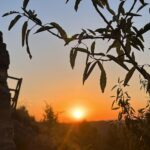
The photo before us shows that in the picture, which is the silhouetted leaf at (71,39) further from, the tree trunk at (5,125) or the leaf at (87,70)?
the tree trunk at (5,125)

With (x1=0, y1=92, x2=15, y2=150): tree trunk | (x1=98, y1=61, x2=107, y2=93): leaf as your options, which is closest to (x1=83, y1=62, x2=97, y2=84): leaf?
(x1=98, y1=61, x2=107, y2=93): leaf

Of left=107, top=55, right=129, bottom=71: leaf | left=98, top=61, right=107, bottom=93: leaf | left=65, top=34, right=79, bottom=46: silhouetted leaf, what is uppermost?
left=65, top=34, right=79, bottom=46: silhouetted leaf

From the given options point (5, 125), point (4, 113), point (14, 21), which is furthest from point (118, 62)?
point (4, 113)

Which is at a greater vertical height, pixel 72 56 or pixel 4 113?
pixel 4 113

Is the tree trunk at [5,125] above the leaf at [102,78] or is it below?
above

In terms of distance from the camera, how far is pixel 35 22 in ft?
5.83

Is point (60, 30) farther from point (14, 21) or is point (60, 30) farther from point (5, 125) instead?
point (5, 125)

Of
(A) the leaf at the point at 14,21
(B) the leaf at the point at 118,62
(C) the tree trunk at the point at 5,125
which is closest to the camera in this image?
(B) the leaf at the point at 118,62

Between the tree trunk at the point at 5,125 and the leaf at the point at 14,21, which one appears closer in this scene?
the leaf at the point at 14,21

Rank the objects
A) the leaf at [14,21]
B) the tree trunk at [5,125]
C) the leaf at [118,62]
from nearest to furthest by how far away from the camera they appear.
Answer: the leaf at [118,62] → the leaf at [14,21] → the tree trunk at [5,125]

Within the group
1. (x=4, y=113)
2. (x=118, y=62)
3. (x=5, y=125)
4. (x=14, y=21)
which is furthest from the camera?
(x=4, y=113)

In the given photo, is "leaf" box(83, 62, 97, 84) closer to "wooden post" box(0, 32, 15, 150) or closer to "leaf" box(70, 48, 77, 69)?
"leaf" box(70, 48, 77, 69)

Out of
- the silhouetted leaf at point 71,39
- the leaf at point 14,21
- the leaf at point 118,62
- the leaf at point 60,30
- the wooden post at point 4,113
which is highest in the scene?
the wooden post at point 4,113

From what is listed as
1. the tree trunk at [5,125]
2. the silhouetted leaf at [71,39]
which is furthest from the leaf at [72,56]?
the tree trunk at [5,125]
